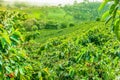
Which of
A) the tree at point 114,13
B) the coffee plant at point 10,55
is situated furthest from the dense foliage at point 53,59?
the tree at point 114,13

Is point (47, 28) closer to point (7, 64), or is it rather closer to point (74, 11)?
point (74, 11)

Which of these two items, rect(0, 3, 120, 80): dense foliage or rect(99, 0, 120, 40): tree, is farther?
rect(0, 3, 120, 80): dense foliage

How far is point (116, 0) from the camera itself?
3273mm

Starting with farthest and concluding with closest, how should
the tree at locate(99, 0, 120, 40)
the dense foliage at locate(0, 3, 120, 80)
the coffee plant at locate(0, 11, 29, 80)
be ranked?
the dense foliage at locate(0, 3, 120, 80) < the coffee plant at locate(0, 11, 29, 80) < the tree at locate(99, 0, 120, 40)

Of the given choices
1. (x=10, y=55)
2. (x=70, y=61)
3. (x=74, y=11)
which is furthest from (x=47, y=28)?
(x=10, y=55)

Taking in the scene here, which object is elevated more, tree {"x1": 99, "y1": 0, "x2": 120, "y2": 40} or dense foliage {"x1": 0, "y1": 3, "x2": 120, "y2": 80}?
tree {"x1": 99, "y1": 0, "x2": 120, "y2": 40}

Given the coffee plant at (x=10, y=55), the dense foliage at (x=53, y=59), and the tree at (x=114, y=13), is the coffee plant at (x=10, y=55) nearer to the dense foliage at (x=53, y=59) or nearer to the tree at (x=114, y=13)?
the dense foliage at (x=53, y=59)

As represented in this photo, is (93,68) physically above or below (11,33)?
below

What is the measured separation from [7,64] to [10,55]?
0.51 ft

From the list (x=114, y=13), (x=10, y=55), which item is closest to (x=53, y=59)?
(x=10, y=55)

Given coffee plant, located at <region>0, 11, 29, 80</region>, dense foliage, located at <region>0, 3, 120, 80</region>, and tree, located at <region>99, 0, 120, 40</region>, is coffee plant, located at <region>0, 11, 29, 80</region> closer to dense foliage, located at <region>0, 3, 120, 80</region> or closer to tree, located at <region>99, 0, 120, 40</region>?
dense foliage, located at <region>0, 3, 120, 80</region>

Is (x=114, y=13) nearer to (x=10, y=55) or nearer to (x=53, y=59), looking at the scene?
(x=10, y=55)

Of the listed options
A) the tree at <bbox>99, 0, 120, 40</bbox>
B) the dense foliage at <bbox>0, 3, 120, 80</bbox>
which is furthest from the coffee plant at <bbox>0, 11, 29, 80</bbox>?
the tree at <bbox>99, 0, 120, 40</bbox>

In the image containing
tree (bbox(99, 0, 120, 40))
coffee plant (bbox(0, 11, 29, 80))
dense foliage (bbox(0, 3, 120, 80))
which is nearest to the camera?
tree (bbox(99, 0, 120, 40))
